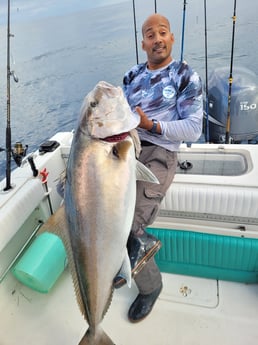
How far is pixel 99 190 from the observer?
1231mm

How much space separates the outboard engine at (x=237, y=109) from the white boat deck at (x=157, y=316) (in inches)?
93.3

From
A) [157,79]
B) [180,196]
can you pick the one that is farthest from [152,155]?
[157,79]

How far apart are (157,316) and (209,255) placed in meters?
0.61

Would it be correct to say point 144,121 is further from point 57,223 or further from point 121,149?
point 57,223

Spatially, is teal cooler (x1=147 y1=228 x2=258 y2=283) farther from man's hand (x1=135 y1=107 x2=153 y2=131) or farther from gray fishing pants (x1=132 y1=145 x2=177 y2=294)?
man's hand (x1=135 y1=107 x2=153 y2=131)

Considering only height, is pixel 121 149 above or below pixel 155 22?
below

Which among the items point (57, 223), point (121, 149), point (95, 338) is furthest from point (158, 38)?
point (95, 338)

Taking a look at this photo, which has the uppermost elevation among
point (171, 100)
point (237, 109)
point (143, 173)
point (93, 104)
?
point (93, 104)

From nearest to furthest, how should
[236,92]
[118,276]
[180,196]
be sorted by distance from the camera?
1. [118,276]
2. [180,196]
3. [236,92]

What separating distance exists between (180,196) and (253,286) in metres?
0.97

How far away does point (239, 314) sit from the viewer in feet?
7.08

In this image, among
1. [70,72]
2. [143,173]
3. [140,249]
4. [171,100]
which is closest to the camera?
[143,173]

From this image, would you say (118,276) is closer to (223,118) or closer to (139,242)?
(139,242)

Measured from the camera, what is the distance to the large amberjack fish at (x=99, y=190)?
123 centimetres
